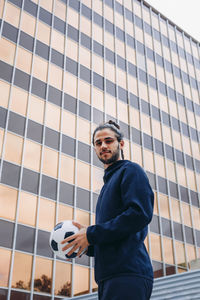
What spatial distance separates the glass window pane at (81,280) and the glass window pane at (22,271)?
2622 mm

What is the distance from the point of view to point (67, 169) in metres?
19.3

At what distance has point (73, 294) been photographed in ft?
55.0

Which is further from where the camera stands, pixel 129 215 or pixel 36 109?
pixel 36 109

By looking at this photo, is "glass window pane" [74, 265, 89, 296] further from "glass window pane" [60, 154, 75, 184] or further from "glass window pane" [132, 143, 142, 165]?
"glass window pane" [132, 143, 142, 165]

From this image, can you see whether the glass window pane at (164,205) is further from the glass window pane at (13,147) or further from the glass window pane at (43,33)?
the glass window pane at (43,33)

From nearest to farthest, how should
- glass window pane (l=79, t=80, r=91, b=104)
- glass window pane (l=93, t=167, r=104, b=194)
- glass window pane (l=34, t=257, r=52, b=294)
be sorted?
glass window pane (l=34, t=257, r=52, b=294) → glass window pane (l=93, t=167, r=104, b=194) → glass window pane (l=79, t=80, r=91, b=104)

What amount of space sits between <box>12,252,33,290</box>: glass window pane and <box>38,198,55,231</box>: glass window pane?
1.77m

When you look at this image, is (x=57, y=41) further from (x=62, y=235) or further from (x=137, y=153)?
(x=62, y=235)

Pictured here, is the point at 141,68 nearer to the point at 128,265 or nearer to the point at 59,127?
Answer: the point at 59,127

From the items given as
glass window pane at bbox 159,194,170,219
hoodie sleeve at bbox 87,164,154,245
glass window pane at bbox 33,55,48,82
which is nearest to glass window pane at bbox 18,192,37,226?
glass window pane at bbox 33,55,48,82

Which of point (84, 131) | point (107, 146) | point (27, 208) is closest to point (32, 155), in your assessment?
point (27, 208)

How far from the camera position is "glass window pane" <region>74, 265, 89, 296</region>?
1705 cm

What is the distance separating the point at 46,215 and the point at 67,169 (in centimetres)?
308

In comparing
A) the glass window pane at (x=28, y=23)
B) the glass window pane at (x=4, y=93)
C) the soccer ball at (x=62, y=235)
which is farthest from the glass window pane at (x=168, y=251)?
the soccer ball at (x=62, y=235)
